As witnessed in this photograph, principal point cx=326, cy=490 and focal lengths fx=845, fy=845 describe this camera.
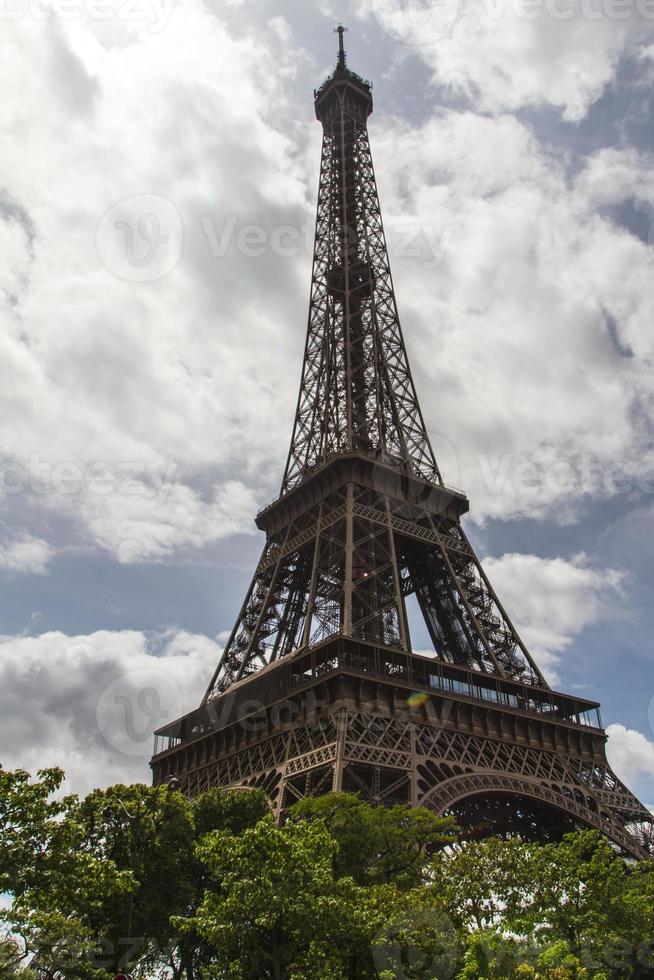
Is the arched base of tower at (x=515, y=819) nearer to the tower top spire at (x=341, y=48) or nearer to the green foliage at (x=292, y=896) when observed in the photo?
the green foliage at (x=292, y=896)

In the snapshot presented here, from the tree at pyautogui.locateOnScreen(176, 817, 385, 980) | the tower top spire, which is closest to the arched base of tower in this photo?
the tree at pyautogui.locateOnScreen(176, 817, 385, 980)

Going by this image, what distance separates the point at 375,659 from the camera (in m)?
42.7

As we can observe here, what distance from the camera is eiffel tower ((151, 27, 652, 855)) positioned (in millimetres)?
40000

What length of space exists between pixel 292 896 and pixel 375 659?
66.9ft

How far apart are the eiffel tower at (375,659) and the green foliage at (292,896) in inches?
240

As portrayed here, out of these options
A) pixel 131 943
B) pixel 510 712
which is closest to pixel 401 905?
pixel 131 943

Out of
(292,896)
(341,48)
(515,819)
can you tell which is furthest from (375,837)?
(341,48)

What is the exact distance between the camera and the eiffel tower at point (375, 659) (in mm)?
40000

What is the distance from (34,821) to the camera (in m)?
20.8

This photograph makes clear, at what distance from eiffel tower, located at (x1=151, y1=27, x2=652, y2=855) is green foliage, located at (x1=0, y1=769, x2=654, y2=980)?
611 centimetres

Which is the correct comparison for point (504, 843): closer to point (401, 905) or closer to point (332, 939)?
point (401, 905)

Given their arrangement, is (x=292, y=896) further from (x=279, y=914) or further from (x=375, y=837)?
(x=375, y=837)

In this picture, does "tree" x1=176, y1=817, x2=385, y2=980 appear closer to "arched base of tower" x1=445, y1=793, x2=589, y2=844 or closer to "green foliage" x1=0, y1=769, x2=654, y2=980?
"green foliage" x1=0, y1=769, x2=654, y2=980

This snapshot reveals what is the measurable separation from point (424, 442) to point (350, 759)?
28737mm
